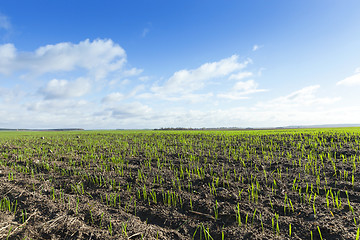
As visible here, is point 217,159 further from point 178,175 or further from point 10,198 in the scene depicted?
point 10,198

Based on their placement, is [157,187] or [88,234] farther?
[157,187]

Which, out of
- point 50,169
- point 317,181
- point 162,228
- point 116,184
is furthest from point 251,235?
point 50,169

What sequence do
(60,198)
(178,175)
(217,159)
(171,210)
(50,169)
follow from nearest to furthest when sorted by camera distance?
(171,210), (60,198), (178,175), (50,169), (217,159)

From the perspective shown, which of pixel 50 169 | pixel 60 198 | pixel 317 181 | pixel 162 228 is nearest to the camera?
pixel 162 228

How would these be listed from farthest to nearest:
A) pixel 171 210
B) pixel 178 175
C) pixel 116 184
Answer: pixel 178 175
pixel 116 184
pixel 171 210

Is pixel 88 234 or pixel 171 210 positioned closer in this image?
pixel 88 234

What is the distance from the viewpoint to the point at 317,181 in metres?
4.06

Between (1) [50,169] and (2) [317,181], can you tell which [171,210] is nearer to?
(2) [317,181]

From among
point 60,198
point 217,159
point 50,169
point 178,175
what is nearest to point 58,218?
point 60,198

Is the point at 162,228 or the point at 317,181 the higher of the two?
the point at 317,181

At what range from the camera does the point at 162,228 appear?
2734 mm

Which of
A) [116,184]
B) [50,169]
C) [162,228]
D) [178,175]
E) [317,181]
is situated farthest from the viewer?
[50,169]

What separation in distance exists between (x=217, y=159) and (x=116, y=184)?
352cm

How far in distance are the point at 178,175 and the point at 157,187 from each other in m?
0.92
